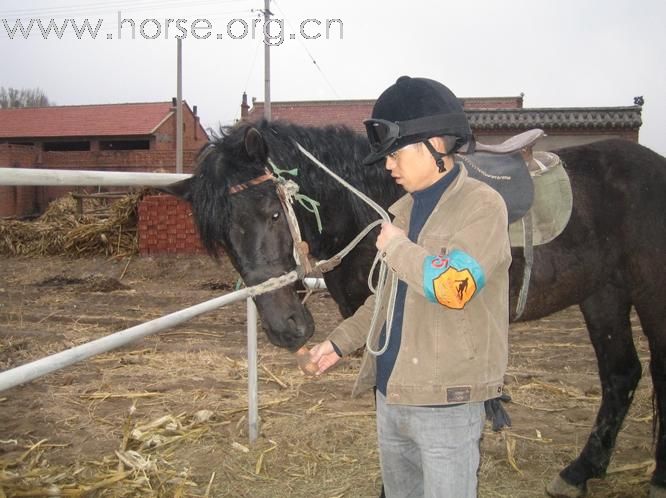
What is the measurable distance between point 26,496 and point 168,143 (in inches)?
1209

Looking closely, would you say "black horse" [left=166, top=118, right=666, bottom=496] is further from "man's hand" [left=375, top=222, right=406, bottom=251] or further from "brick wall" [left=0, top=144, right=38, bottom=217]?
"brick wall" [left=0, top=144, right=38, bottom=217]

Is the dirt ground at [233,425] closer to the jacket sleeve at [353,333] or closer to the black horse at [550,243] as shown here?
the black horse at [550,243]

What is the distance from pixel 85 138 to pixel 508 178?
3232 centimetres

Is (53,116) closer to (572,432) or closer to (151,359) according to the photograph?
(151,359)

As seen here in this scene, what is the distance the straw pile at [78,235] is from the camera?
12734 millimetres

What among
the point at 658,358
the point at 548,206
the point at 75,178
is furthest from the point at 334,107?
the point at 75,178

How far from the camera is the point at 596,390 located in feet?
14.3

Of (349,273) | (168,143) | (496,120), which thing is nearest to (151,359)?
(349,273)

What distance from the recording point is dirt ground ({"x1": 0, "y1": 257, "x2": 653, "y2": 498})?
9.71ft

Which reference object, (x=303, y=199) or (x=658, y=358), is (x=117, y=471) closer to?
(x=303, y=199)

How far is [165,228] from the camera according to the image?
1209cm

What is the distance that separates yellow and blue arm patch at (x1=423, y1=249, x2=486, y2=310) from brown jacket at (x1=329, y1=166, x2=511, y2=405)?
0.03 meters

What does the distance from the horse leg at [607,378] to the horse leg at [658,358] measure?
17 cm

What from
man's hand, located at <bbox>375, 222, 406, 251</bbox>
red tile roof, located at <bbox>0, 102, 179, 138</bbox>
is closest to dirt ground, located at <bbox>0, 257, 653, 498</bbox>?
man's hand, located at <bbox>375, 222, 406, 251</bbox>
